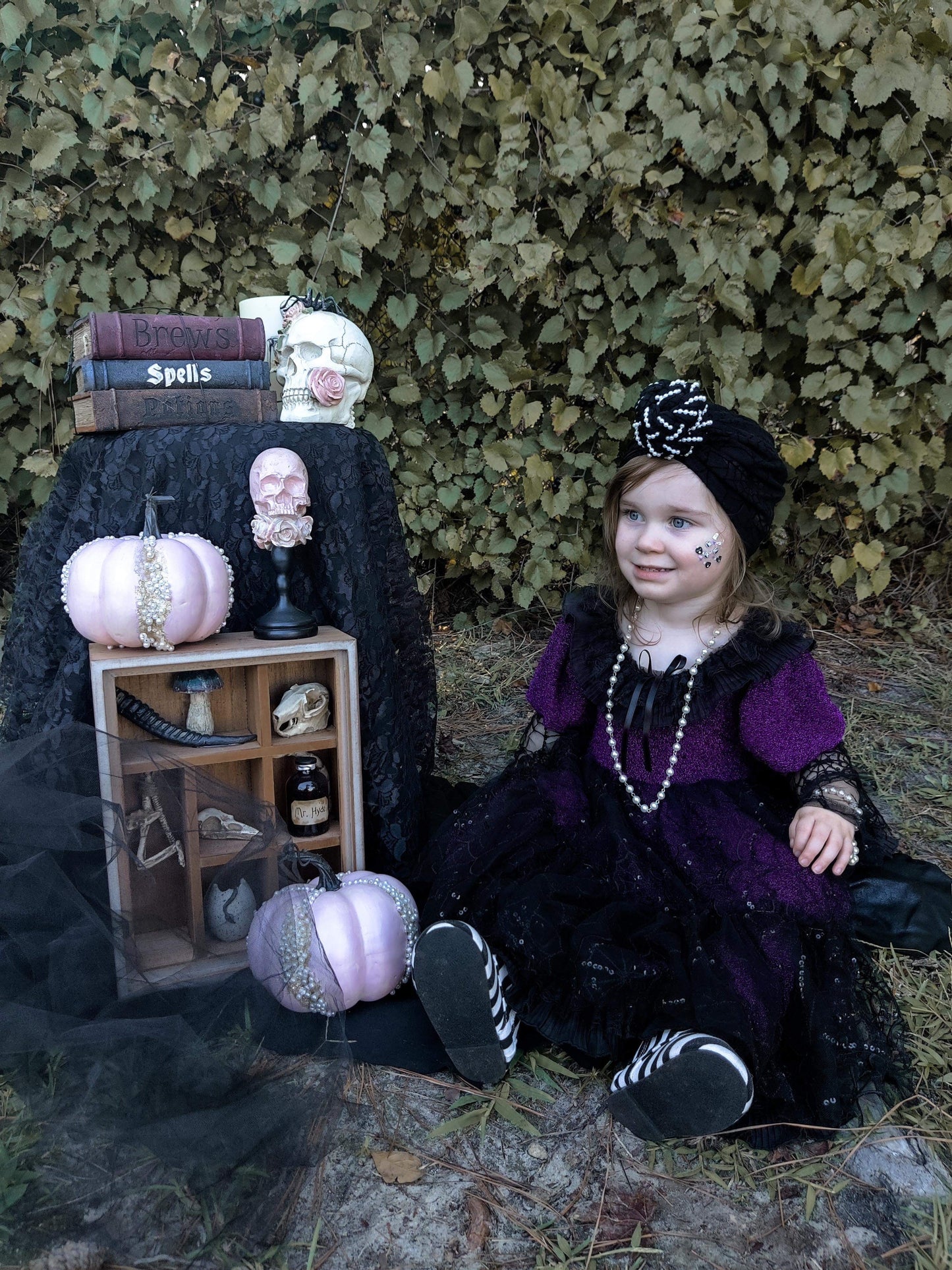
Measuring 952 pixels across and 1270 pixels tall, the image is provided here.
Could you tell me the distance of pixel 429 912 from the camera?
4.91 feet

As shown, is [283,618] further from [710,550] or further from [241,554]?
[710,550]

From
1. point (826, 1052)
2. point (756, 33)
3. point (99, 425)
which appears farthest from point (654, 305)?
point (826, 1052)

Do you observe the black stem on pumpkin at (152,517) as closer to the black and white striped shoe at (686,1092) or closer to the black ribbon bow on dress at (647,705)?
the black ribbon bow on dress at (647,705)

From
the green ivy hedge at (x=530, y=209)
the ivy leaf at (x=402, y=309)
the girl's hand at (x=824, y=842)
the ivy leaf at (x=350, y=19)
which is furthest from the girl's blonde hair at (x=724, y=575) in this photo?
the ivy leaf at (x=350, y=19)

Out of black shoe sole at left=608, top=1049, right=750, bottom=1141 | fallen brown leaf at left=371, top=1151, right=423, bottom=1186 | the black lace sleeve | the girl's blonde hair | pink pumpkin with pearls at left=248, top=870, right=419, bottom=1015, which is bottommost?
fallen brown leaf at left=371, top=1151, right=423, bottom=1186

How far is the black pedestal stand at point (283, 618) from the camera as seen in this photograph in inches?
62.9

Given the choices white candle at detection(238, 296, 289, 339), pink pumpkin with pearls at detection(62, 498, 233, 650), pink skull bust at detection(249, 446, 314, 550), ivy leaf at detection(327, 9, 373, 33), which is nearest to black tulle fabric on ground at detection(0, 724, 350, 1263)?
pink pumpkin with pearls at detection(62, 498, 233, 650)

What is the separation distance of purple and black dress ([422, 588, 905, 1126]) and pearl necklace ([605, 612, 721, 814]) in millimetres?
12

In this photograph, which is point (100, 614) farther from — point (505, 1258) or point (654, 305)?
point (654, 305)

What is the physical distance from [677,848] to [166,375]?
4.04ft

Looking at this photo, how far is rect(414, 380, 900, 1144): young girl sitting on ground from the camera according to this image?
1.26 meters

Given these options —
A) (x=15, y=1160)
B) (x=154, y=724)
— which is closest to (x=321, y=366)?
(x=154, y=724)

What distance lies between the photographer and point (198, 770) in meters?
1.40

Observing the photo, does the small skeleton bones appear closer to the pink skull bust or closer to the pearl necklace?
the pink skull bust
